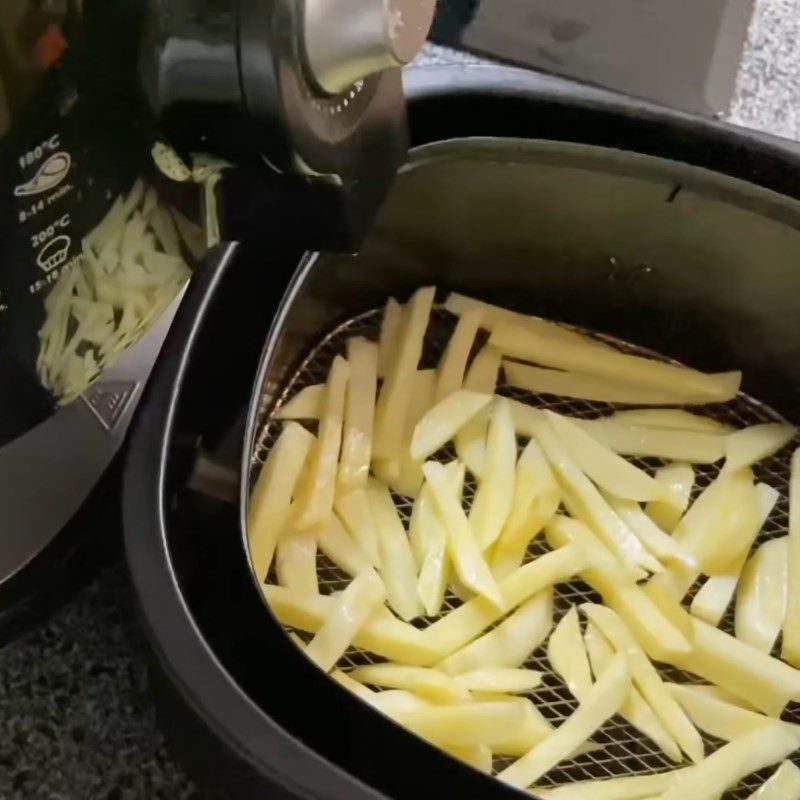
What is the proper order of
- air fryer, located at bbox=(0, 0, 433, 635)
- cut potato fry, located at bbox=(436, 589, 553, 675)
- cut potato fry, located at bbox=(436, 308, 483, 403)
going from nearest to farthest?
air fryer, located at bbox=(0, 0, 433, 635) → cut potato fry, located at bbox=(436, 589, 553, 675) → cut potato fry, located at bbox=(436, 308, 483, 403)

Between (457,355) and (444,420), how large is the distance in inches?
2.0

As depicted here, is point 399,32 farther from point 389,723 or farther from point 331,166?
point 389,723

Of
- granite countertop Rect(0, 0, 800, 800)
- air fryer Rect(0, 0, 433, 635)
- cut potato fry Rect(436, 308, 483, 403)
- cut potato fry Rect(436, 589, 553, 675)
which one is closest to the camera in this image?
air fryer Rect(0, 0, 433, 635)

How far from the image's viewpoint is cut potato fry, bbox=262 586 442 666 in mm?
541

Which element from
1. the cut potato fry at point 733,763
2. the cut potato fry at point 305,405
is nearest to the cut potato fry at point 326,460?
the cut potato fry at point 305,405

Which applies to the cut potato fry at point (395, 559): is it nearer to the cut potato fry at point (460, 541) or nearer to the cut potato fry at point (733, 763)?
the cut potato fry at point (460, 541)

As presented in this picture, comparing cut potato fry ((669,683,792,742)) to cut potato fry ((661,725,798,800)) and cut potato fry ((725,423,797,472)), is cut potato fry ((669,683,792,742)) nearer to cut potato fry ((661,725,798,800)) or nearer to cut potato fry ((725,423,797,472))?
cut potato fry ((661,725,798,800))

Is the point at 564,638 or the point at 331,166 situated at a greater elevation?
the point at 331,166

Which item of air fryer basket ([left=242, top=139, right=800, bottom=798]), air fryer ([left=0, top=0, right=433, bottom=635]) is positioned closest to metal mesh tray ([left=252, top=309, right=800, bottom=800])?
air fryer basket ([left=242, top=139, right=800, bottom=798])

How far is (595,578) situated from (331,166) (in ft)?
0.99

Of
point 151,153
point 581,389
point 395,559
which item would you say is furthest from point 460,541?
point 151,153

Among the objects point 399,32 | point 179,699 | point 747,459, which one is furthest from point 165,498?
point 747,459

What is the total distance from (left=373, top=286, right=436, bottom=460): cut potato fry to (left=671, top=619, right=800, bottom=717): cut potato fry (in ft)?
0.62

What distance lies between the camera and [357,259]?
652 millimetres
